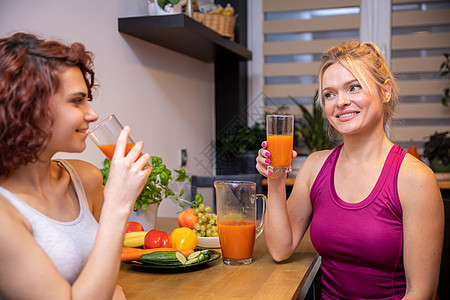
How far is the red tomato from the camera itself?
1.53 meters

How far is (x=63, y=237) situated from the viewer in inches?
37.5

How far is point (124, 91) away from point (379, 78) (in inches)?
46.7

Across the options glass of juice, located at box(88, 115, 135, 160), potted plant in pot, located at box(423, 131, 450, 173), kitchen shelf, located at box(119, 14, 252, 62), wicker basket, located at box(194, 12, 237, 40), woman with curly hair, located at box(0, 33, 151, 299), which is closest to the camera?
woman with curly hair, located at box(0, 33, 151, 299)

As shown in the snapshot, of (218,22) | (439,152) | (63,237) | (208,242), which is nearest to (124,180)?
(63,237)

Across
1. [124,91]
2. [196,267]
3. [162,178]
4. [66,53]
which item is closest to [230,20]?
[124,91]

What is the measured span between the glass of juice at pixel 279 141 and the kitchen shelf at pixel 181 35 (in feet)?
3.06

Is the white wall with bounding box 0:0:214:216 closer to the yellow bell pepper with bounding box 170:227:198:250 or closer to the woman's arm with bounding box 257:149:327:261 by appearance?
the yellow bell pepper with bounding box 170:227:198:250

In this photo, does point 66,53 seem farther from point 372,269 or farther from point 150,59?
point 150,59

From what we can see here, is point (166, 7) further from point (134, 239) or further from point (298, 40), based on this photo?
point (298, 40)

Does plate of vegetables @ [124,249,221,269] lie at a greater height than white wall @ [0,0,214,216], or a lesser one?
lesser

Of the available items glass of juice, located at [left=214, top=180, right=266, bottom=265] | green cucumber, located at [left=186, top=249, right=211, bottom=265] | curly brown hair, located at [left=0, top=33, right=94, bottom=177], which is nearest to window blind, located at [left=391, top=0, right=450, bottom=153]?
glass of juice, located at [left=214, top=180, right=266, bottom=265]

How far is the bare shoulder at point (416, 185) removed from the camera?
4.48 ft

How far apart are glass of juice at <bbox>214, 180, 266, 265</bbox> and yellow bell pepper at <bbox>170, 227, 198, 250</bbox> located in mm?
130

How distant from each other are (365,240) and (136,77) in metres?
1.38
